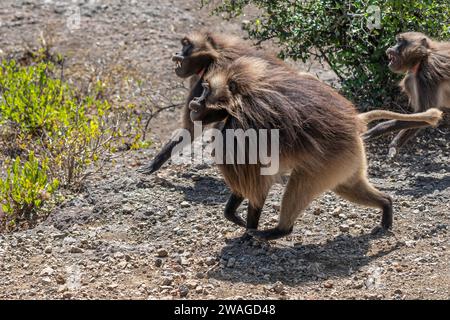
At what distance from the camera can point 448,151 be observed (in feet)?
20.7

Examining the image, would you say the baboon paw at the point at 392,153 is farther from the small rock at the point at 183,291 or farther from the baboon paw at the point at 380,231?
the small rock at the point at 183,291

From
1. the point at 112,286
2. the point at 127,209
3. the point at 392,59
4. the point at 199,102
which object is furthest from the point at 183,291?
the point at 392,59

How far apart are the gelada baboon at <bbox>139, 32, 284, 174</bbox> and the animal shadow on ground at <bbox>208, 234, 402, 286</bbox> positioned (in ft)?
4.56

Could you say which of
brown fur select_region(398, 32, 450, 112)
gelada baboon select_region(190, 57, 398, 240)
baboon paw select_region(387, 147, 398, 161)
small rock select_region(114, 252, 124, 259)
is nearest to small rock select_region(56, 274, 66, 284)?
small rock select_region(114, 252, 124, 259)

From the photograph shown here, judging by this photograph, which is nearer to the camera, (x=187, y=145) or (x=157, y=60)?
(x=187, y=145)

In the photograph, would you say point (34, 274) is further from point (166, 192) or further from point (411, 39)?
point (411, 39)

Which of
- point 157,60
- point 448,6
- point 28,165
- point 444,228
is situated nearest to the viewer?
point 444,228

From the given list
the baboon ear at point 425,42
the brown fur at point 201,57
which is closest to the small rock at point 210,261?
the brown fur at point 201,57

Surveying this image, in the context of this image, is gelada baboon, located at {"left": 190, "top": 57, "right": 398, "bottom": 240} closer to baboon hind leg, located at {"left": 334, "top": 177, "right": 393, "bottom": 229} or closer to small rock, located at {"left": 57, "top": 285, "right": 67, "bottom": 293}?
baboon hind leg, located at {"left": 334, "top": 177, "right": 393, "bottom": 229}

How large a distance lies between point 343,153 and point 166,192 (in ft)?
5.20

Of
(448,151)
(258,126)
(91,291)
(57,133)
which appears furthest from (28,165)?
(448,151)

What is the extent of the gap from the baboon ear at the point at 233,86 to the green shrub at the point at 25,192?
5.29ft

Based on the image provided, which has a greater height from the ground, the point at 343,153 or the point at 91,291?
the point at 343,153

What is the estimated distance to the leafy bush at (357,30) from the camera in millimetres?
6121
